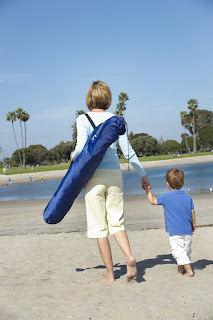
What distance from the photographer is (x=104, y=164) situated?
12.6 feet

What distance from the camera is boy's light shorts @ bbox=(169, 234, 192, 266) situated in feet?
13.1

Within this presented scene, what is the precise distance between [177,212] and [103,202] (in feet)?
2.79

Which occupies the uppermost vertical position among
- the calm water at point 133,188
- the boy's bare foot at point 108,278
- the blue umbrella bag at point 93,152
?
the blue umbrella bag at point 93,152

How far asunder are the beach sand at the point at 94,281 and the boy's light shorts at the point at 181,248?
0.64ft

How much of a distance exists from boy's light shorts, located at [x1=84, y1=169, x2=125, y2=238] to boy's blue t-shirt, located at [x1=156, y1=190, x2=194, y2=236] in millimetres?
563

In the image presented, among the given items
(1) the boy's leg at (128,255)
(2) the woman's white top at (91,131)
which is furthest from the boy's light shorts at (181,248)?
(2) the woman's white top at (91,131)

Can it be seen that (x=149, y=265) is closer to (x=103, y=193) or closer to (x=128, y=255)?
(x=128, y=255)

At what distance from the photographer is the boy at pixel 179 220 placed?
403 centimetres

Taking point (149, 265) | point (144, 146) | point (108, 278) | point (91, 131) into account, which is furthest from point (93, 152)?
point (144, 146)

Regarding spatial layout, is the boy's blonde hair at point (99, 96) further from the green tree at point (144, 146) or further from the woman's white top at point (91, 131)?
the green tree at point (144, 146)

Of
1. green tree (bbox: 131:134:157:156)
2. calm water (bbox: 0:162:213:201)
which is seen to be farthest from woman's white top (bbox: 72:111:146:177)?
green tree (bbox: 131:134:157:156)

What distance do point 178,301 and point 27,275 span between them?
1963 millimetres

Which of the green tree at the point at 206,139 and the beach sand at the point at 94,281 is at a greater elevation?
the green tree at the point at 206,139

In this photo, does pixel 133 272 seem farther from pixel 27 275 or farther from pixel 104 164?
pixel 27 275
